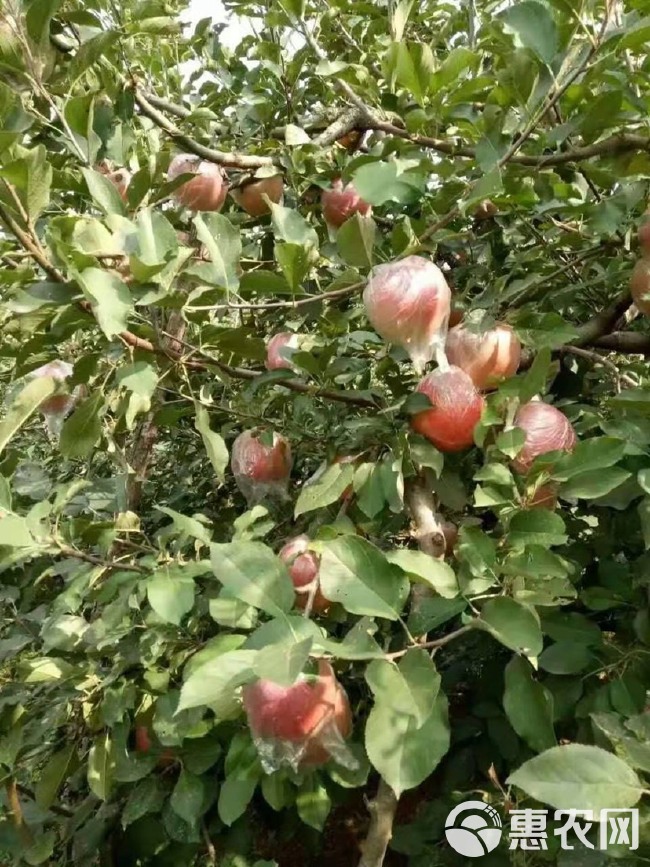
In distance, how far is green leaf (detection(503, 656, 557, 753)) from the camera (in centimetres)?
75

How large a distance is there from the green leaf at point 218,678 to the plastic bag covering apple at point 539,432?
0.40 metres

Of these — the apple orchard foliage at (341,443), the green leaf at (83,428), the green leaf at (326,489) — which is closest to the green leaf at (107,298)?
the apple orchard foliage at (341,443)

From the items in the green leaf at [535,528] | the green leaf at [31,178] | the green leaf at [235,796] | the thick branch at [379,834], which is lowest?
the green leaf at [235,796]

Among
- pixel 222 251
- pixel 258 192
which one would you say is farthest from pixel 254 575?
pixel 258 192

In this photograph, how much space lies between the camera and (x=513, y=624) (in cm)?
69

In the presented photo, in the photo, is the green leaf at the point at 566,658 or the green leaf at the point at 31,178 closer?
the green leaf at the point at 31,178

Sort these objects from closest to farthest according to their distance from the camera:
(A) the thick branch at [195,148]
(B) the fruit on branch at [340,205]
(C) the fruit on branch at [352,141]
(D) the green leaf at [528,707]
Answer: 1. (D) the green leaf at [528,707]
2. (A) the thick branch at [195,148]
3. (B) the fruit on branch at [340,205]
4. (C) the fruit on branch at [352,141]

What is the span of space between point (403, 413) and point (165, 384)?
355 millimetres

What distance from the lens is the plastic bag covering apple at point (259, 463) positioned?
1.17 m

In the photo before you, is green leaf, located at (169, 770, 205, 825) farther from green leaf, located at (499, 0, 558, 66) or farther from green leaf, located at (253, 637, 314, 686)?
green leaf, located at (499, 0, 558, 66)

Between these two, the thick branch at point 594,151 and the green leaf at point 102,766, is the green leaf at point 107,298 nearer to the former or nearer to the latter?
the thick branch at point 594,151

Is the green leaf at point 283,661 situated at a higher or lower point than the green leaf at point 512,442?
higher

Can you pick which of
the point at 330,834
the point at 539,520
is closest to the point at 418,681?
the point at 539,520

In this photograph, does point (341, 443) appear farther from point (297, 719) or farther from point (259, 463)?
point (297, 719)
